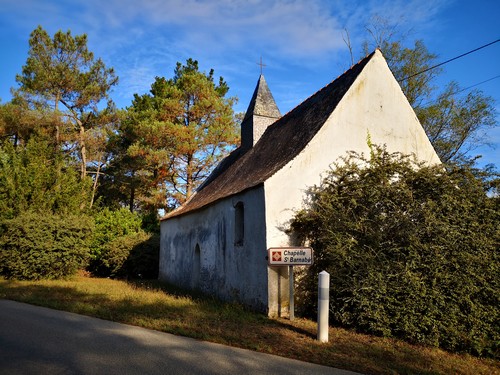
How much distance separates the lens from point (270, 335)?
746 centimetres

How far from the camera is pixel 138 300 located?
36.1 feet

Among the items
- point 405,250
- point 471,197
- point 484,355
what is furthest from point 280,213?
point 484,355

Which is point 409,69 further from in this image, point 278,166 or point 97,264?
point 97,264

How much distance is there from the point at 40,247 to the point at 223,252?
29.7 feet

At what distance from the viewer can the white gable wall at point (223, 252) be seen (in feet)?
34.1

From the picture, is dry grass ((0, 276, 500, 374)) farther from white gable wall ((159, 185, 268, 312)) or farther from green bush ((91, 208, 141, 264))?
green bush ((91, 208, 141, 264))

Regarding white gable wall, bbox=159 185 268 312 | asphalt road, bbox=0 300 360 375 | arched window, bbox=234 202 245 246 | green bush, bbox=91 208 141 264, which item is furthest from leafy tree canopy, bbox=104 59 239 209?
asphalt road, bbox=0 300 360 375

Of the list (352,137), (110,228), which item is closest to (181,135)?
(110,228)

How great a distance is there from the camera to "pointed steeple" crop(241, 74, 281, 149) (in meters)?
17.5

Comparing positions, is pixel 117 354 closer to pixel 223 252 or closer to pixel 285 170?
pixel 285 170

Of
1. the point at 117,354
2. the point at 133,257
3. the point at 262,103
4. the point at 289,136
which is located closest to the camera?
the point at 117,354

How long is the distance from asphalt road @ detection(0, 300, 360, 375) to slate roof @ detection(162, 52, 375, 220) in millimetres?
5086

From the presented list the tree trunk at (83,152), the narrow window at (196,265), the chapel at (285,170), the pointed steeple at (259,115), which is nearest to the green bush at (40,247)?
the narrow window at (196,265)

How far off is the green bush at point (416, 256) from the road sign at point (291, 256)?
0.57 meters
